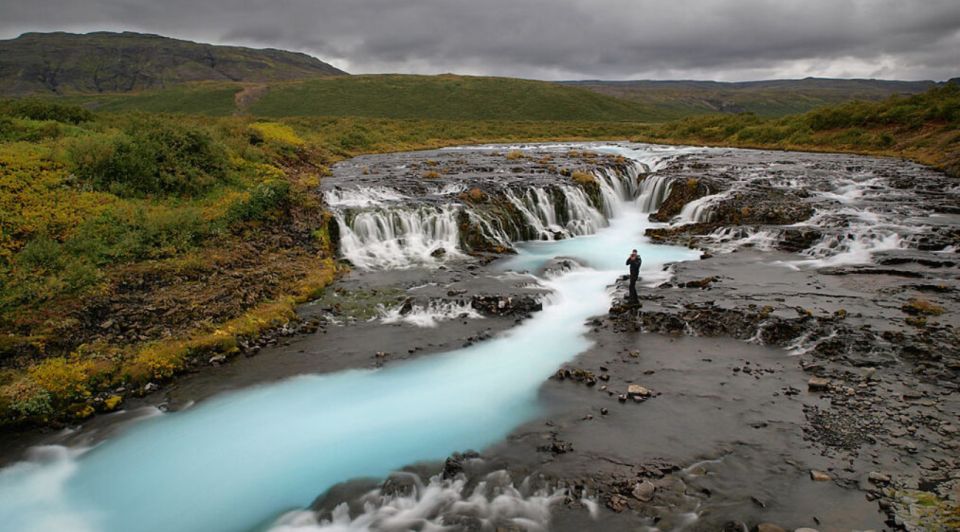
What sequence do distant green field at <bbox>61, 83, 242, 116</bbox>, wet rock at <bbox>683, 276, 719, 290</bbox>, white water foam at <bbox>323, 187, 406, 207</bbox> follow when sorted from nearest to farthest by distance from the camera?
wet rock at <bbox>683, 276, 719, 290</bbox>
white water foam at <bbox>323, 187, 406, 207</bbox>
distant green field at <bbox>61, 83, 242, 116</bbox>

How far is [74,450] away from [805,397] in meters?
15.4

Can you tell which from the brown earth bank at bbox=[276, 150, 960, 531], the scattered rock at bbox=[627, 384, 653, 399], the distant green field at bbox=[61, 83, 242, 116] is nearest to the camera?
the brown earth bank at bbox=[276, 150, 960, 531]

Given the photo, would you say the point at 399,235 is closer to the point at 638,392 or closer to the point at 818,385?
the point at 638,392

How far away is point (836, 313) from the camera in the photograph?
14.8 m

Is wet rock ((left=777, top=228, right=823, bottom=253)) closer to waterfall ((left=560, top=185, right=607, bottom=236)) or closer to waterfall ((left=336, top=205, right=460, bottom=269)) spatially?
waterfall ((left=560, top=185, right=607, bottom=236))

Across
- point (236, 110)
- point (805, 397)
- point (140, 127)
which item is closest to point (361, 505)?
point (805, 397)

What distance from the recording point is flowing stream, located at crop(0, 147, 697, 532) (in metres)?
9.28

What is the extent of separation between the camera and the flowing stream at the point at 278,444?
9.28 m

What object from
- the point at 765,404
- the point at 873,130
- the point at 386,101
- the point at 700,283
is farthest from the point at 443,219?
the point at 386,101

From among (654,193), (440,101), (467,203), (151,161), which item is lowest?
(654,193)

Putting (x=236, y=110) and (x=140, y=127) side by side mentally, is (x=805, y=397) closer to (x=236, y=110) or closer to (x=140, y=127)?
(x=140, y=127)

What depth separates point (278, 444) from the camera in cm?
1102

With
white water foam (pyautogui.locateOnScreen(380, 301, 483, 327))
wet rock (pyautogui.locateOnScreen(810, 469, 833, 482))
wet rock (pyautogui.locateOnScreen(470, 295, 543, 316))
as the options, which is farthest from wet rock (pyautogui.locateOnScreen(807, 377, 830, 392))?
white water foam (pyautogui.locateOnScreen(380, 301, 483, 327))

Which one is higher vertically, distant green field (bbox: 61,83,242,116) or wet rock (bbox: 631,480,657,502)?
distant green field (bbox: 61,83,242,116)
